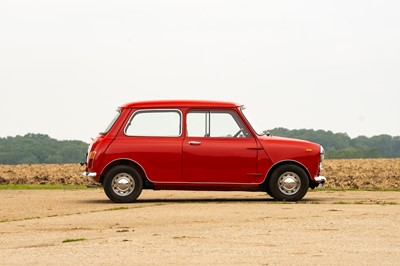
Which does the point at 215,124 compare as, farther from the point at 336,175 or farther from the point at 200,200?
the point at 336,175

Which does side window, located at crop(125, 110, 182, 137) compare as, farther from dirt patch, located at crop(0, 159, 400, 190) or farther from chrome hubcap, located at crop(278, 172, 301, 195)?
dirt patch, located at crop(0, 159, 400, 190)

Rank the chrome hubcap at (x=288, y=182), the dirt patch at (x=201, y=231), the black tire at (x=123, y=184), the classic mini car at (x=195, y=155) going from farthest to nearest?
the chrome hubcap at (x=288, y=182)
the classic mini car at (x=195, y=155)
the black tire at (x=123, y=184)
the dirt patch at (x=201, y=231)

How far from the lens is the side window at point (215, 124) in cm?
2178

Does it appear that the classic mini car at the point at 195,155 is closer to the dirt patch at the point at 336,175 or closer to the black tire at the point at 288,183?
the black tire at the point at 288,183

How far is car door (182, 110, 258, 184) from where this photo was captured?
70.9 ft

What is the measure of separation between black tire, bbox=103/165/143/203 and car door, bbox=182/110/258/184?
91 cm

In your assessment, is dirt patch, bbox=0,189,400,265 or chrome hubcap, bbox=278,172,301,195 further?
chrome hubcap, bbox=278,172,301,195

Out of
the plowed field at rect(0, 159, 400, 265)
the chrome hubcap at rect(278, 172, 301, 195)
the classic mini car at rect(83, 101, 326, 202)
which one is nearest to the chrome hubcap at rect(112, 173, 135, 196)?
the classic mini car at rect(83, 101, 326, 202)

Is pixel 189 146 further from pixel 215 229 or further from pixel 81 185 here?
pixel 81 185

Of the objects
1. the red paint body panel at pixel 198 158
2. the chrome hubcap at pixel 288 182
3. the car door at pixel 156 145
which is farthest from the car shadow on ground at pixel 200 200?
the car door at pixel 156 145

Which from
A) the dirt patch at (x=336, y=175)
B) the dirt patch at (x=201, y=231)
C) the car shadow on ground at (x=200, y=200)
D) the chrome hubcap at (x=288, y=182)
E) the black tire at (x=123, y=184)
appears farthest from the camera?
the dirt patch at (x=336, y=175)

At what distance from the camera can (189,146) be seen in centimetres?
2159

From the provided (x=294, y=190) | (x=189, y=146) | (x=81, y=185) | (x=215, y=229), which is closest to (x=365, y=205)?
(x=294, y=190)

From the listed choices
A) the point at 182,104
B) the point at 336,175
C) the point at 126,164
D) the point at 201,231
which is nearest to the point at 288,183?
the point at 182,104
